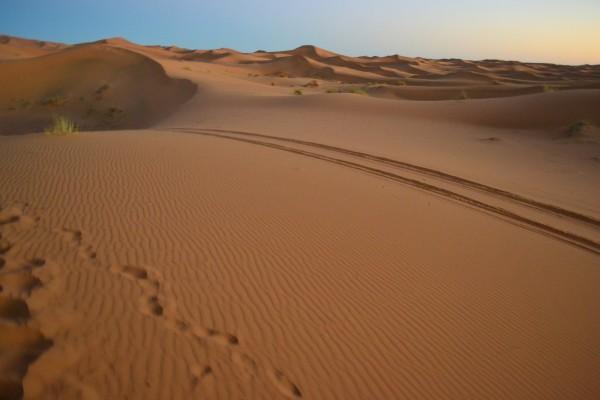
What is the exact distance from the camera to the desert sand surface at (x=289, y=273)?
268cm

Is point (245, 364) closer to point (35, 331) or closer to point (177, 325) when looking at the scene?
point (177, 325)

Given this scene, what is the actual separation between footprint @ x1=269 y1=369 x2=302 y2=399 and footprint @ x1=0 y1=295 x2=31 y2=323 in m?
1.93

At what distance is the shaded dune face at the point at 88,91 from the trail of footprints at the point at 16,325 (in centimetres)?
1771

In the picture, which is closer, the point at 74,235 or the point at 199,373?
the point at 199,373

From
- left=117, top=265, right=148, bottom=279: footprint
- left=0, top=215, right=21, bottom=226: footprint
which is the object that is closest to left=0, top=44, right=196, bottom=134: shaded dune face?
left=0, top=215, right=21, bottom=226: footprint

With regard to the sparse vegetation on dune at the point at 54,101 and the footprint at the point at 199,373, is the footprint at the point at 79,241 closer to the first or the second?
the footprint at the point at 199,373

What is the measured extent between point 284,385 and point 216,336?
0.68m

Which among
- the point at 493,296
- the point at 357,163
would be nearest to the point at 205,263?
the point at 493,296

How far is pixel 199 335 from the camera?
2895 millimetres

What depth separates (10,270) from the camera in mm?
3363

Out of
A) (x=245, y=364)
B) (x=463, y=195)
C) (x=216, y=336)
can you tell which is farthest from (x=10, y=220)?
(x=463, y=195)

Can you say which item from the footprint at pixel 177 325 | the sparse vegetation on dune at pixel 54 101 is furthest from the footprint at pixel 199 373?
the sparse vegetation on dune at pixel 54 101

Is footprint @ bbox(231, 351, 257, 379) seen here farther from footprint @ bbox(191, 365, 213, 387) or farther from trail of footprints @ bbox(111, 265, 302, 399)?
footprint @ bbox(191, 365, 213, 387)

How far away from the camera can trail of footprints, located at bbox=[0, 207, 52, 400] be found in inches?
91.9
